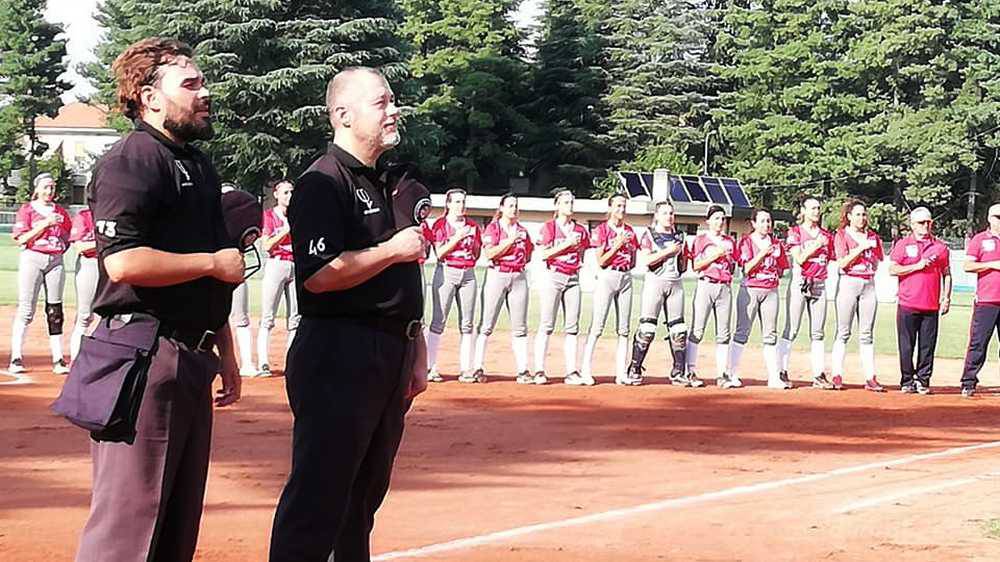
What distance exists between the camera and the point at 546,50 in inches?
2630

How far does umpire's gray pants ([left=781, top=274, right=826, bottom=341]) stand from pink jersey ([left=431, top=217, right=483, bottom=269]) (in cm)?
379

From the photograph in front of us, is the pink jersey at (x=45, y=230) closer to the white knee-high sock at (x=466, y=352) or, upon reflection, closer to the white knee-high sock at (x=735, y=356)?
the white knee-high sock at (x=466, y=352)

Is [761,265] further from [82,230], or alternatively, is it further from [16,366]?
[16,366]

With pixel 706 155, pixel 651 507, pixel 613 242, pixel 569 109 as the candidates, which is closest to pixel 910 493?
pixel 651 507

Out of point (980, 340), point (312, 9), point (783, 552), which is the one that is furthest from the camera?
point (312, 9)

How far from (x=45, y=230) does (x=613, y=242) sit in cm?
632

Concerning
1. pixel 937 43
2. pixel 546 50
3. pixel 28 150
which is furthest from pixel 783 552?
pixel 28 150

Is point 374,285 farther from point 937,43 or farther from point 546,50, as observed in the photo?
point 546,50

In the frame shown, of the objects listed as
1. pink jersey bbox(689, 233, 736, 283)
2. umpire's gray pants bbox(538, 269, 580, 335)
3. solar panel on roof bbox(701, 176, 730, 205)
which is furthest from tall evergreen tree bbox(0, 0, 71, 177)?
pink jersey bbox(689, 233, 736, 283)

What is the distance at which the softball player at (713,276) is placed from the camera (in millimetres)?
14570

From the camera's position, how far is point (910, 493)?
8523mm

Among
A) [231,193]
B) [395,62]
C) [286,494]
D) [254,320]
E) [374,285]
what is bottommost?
[254,320]

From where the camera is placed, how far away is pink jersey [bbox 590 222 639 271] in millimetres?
14617

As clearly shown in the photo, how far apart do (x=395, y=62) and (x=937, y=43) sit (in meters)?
25.2
